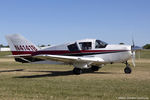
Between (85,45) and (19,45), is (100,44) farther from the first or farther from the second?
(19,45)

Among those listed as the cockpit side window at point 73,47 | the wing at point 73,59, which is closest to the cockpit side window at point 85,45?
the cockpit side window at point 73,47

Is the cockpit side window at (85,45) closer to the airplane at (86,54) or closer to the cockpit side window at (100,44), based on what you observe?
→ the airplane at (86,54)

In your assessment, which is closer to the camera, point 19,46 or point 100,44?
point 100,44

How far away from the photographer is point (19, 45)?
17.2 m

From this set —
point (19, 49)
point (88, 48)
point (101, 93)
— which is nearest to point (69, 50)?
point (88, 48)

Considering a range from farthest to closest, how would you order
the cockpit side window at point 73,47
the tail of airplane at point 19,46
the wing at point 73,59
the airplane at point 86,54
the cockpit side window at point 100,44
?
the tail of airplane at point 19,46, the cockpit side window at point 73,47, the cockpit side window at point 100,44, the airplane at point 86,54, the wing at point 73,59

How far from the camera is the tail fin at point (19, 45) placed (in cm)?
1717

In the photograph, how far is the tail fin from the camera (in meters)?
17.2

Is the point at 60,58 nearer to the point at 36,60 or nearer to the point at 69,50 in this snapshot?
the point at 69,50

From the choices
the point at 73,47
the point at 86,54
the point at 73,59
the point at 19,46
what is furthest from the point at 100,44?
the point at 19,46

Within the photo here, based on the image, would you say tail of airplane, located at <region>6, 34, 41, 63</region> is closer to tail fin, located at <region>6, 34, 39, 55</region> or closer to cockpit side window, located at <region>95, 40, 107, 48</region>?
tail fin, located at <region>6, 34, 39, 55</region>

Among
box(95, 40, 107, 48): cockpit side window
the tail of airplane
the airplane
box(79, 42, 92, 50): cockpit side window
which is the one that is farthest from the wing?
the tail of airplane

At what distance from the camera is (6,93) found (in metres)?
8.23

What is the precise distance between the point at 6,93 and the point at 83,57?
6999 mm
